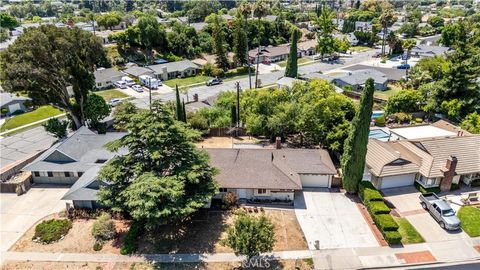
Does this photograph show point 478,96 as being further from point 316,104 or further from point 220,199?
point 220,199

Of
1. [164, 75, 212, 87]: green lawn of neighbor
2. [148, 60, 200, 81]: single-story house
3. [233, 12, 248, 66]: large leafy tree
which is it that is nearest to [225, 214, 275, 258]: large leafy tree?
[164, 75, 212, 87]: green lawn of neighbor

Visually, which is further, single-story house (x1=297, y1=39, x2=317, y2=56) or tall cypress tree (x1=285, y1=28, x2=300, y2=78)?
single-story house (x1=297, y1=39, x2=317, y2=56)

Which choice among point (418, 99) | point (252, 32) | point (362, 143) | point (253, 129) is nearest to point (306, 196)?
point (362, 143)

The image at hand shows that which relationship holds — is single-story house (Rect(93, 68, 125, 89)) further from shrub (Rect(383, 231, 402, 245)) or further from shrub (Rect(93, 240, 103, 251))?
shrub (Rect(383, 231, 402, 245))

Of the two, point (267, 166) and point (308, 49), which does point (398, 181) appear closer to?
point (267, 166)

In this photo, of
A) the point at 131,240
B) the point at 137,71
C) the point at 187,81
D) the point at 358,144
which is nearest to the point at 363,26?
the point at 187,81

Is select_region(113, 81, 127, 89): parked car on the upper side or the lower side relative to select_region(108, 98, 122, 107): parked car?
upper
